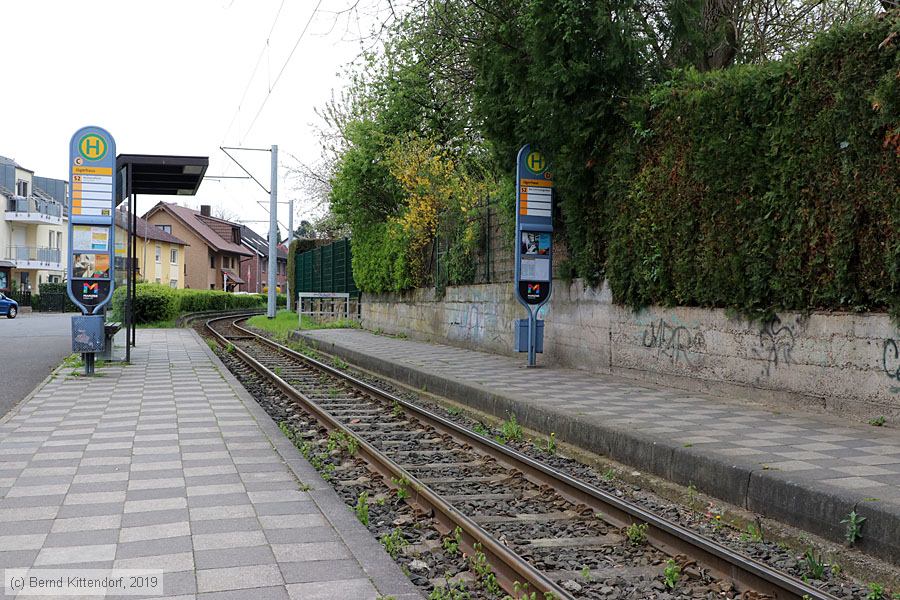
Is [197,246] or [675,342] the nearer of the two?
[675,342]

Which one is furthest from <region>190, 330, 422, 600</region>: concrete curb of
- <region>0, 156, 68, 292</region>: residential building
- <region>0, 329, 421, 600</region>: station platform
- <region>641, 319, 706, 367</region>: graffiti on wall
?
<region>0, 156, 68, 292</region>: residential building

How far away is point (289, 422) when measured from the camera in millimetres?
10406

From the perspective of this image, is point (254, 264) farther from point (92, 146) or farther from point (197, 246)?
point (92, 146)

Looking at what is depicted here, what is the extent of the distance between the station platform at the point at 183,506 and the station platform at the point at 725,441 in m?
2.74

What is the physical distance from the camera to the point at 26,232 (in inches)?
2504

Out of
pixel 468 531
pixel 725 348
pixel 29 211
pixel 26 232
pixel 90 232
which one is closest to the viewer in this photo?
pixel 468 531

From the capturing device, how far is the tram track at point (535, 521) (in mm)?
4547

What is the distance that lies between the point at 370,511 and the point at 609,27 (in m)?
8.48

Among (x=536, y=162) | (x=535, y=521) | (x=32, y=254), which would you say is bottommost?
(x=535, y=521)

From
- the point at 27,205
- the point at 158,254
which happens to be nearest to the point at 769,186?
the point at 27,205

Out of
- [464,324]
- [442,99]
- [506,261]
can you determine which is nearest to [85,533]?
[506,261]

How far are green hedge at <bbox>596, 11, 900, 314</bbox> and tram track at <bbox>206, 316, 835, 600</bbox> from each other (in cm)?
390

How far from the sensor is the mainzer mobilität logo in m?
14.1

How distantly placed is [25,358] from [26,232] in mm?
51330
